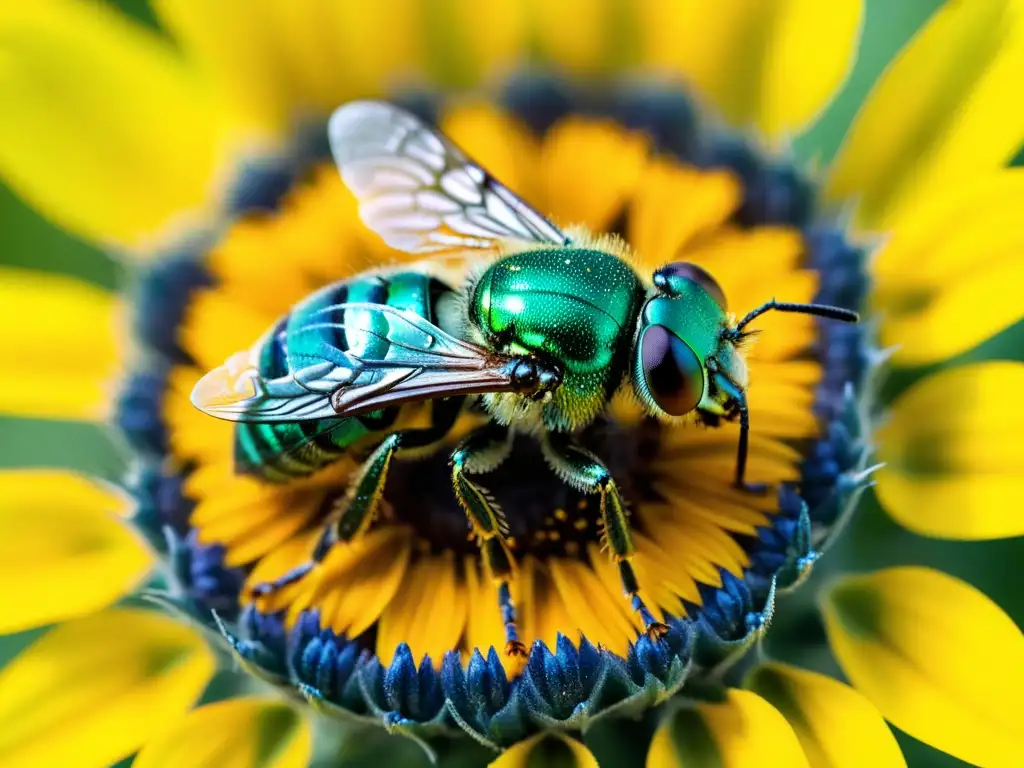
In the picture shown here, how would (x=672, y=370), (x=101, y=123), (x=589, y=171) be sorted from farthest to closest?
(x=101, y=123) < (x=589, y=171) < (x=672, y=370)

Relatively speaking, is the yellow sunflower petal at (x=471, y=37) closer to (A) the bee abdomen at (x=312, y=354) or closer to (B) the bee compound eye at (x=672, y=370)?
(A) the bee abdomen at (x=312, y=354)

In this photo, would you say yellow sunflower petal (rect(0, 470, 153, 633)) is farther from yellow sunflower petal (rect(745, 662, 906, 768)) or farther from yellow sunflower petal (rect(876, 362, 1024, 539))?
yellow sunflower petal (rect(876, 362, 1024, 539))

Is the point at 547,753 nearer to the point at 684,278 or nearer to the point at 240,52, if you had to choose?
the point at 684,278

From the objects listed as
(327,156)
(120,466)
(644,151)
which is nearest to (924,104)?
(644,151)

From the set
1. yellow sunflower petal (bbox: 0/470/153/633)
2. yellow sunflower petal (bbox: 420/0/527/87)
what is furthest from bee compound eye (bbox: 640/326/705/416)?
yellow sunflower petal (bbox: 420/0/527/87)

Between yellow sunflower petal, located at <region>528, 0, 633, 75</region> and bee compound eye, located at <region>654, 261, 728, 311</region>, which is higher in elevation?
yellow sunflower petal, located at <region>528, 0, 633, 75</region>

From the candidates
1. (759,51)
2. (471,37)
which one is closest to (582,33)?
(471,37)

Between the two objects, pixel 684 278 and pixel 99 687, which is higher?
pixel 684 278
